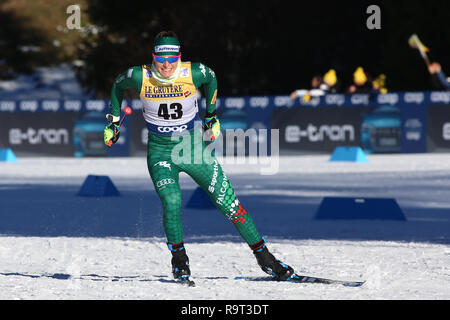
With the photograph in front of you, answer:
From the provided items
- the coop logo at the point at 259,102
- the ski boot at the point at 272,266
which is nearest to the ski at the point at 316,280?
the ski boot at the point at 272,266

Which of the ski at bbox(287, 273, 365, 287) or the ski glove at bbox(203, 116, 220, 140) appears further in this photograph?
the ski glove at bbox(203, 116, 220, 140)

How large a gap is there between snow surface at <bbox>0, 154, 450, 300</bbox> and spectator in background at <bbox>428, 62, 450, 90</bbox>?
580 inches

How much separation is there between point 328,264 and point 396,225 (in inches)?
144

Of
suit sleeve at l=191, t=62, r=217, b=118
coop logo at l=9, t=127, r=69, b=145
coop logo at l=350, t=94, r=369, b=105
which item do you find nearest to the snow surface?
suit sleeve at l=191, t=62, r=217, b=118

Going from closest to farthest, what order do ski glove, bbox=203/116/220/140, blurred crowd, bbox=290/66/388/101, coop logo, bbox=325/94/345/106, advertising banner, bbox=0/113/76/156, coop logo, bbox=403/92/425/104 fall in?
1. ski glove, bbox=203/116/220/140
2. coop logo, bbox=403/92/425/104
3. coop logo, bbox=325/94/345/106
4. blurred crowd, bbox=290/66/388/101
5. advertising banner, bbox=0/113/76/156

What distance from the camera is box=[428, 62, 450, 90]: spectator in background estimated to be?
3550cm

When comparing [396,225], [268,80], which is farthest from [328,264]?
[268,80]

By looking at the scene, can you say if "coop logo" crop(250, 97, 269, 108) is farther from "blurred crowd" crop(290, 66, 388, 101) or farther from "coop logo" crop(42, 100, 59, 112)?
"coop logo" crop(42, 100, 59, 112)

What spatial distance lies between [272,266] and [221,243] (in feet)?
9.12

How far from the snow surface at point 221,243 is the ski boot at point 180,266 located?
0.10m

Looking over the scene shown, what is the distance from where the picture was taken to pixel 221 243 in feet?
36.6

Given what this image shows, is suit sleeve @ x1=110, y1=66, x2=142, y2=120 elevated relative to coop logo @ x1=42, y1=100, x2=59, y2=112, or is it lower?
elevated

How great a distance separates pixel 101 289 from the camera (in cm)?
797

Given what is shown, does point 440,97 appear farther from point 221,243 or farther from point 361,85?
point 221,243
